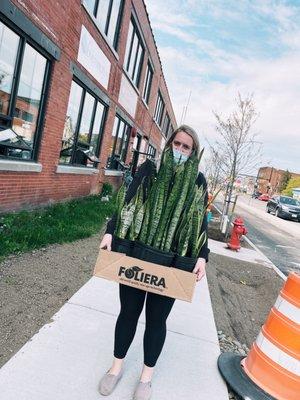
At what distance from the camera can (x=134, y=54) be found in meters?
15.9

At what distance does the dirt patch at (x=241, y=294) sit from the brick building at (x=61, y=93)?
3.87 metres

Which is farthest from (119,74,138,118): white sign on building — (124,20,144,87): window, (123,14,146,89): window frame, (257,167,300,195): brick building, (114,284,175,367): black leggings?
(257,167,300,195): brick building

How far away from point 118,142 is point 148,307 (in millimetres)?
13469

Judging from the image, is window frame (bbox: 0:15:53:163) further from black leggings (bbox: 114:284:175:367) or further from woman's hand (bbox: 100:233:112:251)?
black leggings (bbox: 114:284:175:367)

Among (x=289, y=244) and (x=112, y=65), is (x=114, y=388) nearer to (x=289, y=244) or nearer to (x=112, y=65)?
(x=112, y=65)

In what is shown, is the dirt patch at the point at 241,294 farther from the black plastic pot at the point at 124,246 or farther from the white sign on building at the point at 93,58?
the white sign on building at the point at 93,58

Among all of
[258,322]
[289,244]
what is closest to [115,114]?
[289,244]

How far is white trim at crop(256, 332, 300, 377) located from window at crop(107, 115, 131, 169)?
11889 mm

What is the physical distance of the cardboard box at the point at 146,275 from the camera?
2438 mm

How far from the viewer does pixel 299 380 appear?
305 centimetres

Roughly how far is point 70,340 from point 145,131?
19180mm

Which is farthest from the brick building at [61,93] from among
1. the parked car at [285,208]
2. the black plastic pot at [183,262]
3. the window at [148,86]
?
the parked car at [285,208]

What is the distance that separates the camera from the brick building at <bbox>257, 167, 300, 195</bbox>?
98.2m

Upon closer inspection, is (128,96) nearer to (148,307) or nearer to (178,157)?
(178,157)
